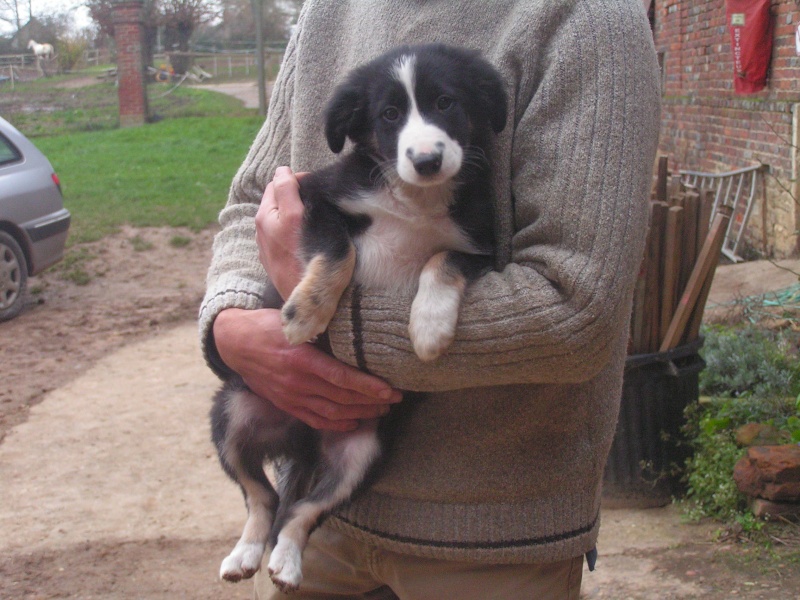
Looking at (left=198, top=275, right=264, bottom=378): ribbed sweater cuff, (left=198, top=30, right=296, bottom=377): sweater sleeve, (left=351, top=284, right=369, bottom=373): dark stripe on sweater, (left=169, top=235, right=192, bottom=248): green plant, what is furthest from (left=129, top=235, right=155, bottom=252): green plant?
(left=351, top=284, right=369, bottom=373): dark stripe on sweater

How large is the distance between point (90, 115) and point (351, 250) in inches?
660

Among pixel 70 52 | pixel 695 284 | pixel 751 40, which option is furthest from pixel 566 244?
pixel 70 52

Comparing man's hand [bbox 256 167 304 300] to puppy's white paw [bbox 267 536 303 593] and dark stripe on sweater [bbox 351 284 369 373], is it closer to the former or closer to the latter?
dark stripe on sweater [bbox 351 284 369 373]

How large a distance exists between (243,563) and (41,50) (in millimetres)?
18701

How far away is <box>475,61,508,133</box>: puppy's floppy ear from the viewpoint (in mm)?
1735

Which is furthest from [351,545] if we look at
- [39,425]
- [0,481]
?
[39,425]

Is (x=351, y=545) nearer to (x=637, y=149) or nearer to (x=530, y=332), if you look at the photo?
(x=530, y=332)

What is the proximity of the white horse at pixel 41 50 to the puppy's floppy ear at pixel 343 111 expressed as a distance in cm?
1819

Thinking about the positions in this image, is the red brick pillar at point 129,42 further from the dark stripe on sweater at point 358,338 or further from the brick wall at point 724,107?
the dark stripe on sweater at point 358,338

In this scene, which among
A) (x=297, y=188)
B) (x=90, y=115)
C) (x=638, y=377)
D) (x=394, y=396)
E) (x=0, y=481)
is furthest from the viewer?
(x=90, y=115)

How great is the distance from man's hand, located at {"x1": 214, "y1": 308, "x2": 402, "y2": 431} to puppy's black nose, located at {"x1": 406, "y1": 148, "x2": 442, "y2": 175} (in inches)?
15.8

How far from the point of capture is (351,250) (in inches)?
75.0

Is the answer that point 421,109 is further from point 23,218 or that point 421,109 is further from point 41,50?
point 41,50

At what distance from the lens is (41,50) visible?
18609mm
